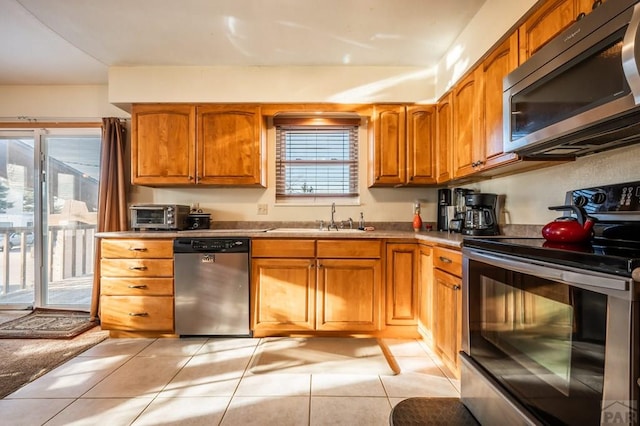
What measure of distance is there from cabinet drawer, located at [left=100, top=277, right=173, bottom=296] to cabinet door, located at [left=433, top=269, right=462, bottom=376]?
213cm

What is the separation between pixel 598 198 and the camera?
1360 millimetres

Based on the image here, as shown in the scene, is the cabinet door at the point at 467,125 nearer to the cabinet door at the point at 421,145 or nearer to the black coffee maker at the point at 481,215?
the black coffee maker at the point at 481,215

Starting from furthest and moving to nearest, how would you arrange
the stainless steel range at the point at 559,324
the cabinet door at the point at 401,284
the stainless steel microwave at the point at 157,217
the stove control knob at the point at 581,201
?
the stainless steel microwave at the point at 157,217
the cabinet door at the point at 401,284
the stove control knob at the point at 581,201
the stainless steel range at the point at 559,324

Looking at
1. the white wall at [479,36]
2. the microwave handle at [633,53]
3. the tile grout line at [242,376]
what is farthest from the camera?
the white wall at [479,36]

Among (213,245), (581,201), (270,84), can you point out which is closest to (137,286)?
(213,245)

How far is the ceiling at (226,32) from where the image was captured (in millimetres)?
2006

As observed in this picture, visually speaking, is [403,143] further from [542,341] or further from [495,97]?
[542,341]

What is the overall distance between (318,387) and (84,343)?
6.67ft

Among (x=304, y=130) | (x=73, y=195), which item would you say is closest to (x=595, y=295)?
(x=304, y=130)

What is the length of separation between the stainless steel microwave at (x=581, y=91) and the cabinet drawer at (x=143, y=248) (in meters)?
2.56

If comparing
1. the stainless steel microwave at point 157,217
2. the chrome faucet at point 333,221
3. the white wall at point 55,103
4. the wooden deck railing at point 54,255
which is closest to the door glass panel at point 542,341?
the chrome faucet at point 333,221

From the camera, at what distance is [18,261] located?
329cm

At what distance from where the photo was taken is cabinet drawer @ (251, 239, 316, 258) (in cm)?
245

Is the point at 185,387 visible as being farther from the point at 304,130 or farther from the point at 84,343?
the point at 304,130
